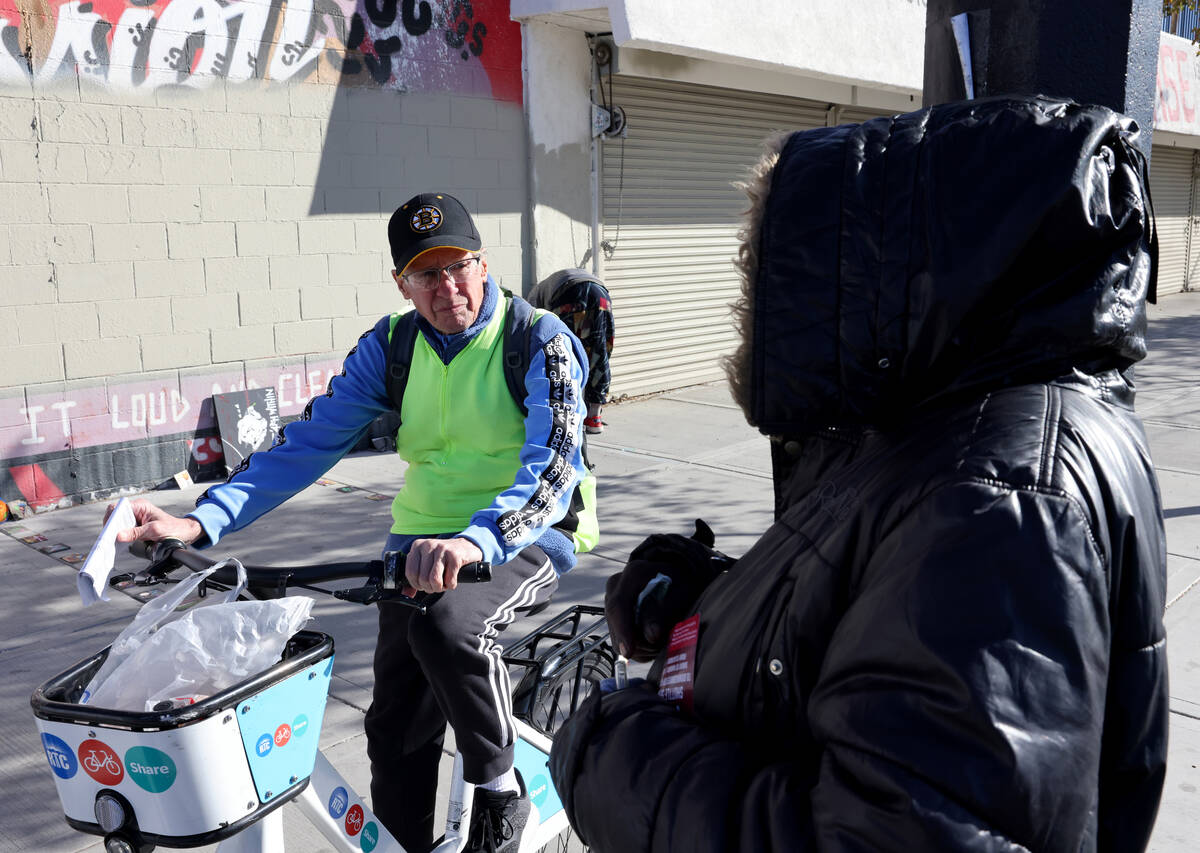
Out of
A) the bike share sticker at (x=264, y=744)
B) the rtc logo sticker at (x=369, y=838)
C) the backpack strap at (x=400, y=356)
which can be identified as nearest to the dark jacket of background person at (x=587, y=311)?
the backpack strap at (x=400, y=356)

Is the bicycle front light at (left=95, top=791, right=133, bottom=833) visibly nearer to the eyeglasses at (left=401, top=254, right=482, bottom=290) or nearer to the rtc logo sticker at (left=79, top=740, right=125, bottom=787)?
the rtc logo sticker at (left=79, top=740, right=125, bottom=787)

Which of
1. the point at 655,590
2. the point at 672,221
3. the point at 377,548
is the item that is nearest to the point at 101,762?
the point at 655,590

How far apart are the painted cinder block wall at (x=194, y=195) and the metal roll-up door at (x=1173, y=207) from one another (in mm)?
17832

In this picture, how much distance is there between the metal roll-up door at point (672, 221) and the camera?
1009 cm

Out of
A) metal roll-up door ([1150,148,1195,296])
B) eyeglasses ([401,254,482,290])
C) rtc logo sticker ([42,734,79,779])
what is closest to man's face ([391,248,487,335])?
eyeglasses ([401,254,482,290])

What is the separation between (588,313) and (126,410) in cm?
315

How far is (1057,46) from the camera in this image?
2.25 meters

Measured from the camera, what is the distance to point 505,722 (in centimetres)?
249

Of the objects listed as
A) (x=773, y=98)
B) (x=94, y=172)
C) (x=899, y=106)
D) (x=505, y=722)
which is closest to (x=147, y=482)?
(x=94, y=172)

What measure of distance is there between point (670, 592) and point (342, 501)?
17.4 feet

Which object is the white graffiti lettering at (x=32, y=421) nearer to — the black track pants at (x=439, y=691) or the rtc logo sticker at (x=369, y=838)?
the black track pants at (x=439, y=691)

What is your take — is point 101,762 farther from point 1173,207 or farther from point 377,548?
point 1173,207

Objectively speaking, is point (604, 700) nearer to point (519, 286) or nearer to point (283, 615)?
point (283, 615)

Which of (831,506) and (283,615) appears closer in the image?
(831,506)
